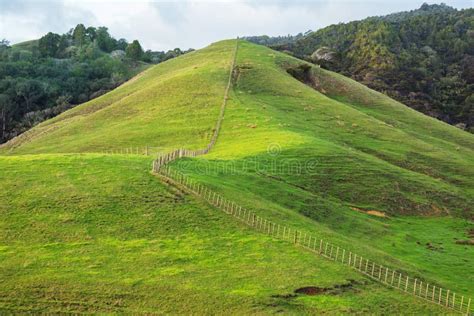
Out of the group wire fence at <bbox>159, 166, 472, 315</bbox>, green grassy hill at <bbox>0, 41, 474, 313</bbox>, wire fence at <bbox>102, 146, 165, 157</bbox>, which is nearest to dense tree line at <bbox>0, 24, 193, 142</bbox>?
green grassy hill at <bbox>0, 41, 474, 313</bbox>

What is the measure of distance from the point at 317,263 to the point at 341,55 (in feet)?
Result: 542

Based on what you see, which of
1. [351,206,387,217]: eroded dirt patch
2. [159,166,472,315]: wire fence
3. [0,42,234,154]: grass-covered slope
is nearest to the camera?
[159,166,472,315]: wire fence

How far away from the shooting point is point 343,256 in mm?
42438

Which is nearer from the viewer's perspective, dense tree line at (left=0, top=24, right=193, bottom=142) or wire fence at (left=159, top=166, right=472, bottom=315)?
wire fence at (left=159, top=166, right=472, bottom=315)

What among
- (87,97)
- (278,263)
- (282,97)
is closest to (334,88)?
(282,97)

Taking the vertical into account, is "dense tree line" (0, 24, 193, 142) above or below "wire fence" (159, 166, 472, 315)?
above

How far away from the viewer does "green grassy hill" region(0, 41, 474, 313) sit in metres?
35.5

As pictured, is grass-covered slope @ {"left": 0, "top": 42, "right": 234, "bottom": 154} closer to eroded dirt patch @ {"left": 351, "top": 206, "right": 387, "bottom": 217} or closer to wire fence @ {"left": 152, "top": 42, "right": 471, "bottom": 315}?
eroded dirt patch @ {"left": 351, "top": 206, "right": 387, "bottom": 217}

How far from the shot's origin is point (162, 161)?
56844 millimetres

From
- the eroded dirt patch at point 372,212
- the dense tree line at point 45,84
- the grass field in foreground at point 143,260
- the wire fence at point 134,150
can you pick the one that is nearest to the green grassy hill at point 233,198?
the grass field in foreground at point 143,260

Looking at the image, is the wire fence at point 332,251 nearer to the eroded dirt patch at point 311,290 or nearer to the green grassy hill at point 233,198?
the green grassy hill at point 233,198

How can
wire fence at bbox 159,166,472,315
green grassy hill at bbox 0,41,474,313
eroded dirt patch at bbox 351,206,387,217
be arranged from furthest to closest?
eroded dirt patch at bbox 351,206,387,217
wire fence at bbox 159,166,472,315
green grassy hill at bbox 0,41,474,313

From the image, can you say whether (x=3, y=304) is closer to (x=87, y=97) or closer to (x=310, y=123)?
(x=310, y=123)

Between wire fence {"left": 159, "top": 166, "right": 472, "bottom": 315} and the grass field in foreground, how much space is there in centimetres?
127
